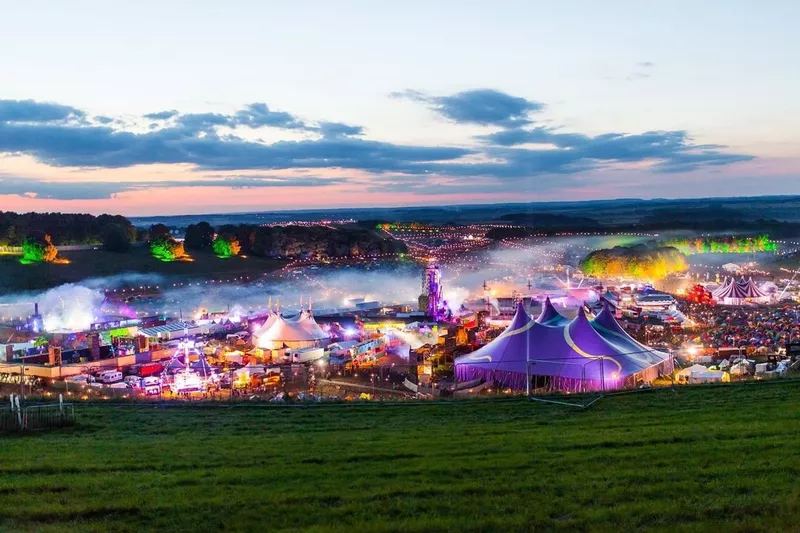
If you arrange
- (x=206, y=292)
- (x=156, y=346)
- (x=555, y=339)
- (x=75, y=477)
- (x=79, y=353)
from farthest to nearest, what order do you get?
(x=206, y=292)
(x=156, y=346)
(x=79, y=353)
(x=555, y=339)
(x=75, y=477)

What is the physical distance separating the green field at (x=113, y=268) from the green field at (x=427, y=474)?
59087 millimetres

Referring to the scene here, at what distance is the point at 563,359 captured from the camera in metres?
22.3

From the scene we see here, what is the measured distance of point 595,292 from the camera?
50125mm

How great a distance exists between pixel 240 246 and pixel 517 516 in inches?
3492

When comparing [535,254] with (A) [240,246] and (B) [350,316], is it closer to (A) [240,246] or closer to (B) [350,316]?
(A) [240,246]

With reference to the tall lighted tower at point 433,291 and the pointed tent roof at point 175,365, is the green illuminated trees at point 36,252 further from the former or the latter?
the pointed tent roof at point 175,365

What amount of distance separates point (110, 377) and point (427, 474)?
19.9 meters

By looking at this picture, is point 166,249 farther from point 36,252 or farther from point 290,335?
point 290,335

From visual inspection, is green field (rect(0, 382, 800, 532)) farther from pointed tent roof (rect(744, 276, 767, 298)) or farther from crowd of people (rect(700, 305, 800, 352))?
pointed tent roof (rect(744, 276, 767, 298))

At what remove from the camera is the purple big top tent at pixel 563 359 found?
21.4 m

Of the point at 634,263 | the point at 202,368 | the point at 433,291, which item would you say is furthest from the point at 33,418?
the point at 634,263

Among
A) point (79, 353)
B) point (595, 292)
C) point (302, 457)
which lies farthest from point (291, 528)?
point (595, 292)

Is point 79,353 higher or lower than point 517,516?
lower

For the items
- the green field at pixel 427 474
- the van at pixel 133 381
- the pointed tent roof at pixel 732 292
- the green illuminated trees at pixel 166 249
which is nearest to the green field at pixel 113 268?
the green illuminated trees at pixel 166 249
